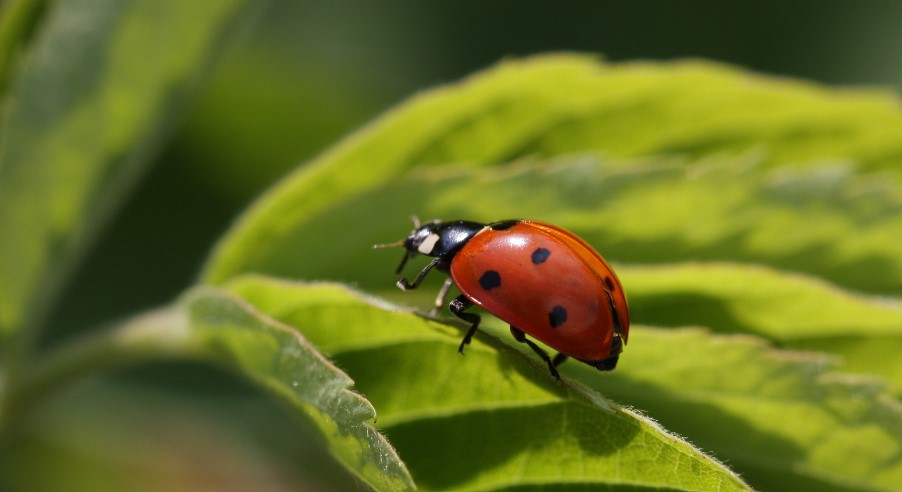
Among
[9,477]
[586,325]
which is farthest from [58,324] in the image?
[586,325]

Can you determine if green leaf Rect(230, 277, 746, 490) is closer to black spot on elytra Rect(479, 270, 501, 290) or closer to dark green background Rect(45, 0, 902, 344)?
black spot on elytra Rect(479, 270, 501, 290)

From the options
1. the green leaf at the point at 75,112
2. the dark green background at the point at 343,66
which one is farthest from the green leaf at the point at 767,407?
the dark green background at the point at 343,66

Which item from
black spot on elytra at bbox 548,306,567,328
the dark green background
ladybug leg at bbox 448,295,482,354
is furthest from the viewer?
the dark green background

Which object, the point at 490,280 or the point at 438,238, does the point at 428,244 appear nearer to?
the point at 438,238

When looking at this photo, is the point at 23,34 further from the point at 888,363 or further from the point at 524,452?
the point at 888,363

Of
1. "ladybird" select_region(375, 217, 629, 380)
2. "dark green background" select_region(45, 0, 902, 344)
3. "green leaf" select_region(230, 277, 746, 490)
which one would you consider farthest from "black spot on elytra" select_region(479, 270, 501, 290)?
"dark green background" select_region(45, 0, 902, 344)

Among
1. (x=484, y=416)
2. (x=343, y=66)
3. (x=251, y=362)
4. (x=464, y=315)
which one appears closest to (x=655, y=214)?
(x=464, y=315)
